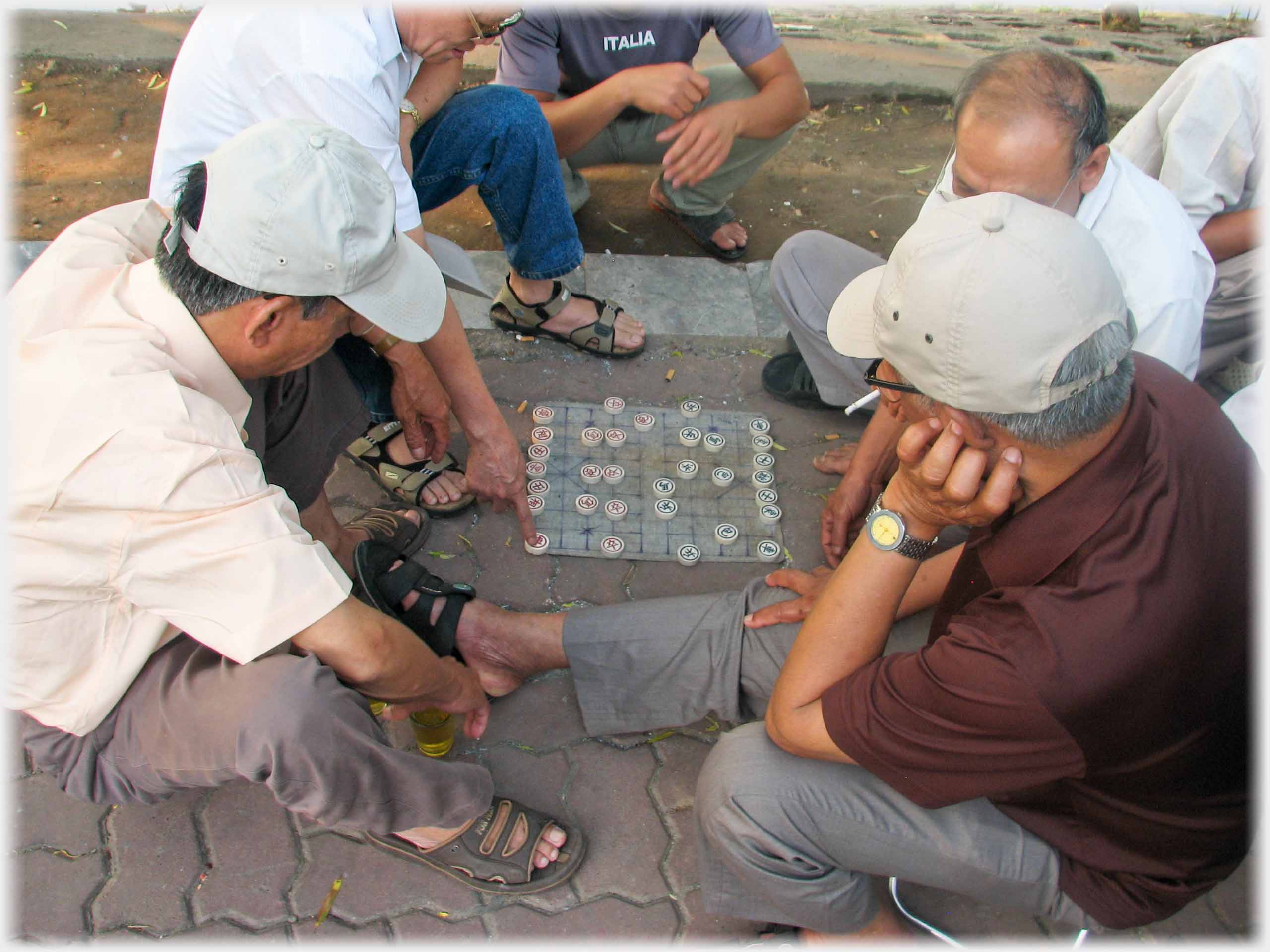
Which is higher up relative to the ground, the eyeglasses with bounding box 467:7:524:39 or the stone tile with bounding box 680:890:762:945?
the eyeglasses with bounding box 467:7:524:39

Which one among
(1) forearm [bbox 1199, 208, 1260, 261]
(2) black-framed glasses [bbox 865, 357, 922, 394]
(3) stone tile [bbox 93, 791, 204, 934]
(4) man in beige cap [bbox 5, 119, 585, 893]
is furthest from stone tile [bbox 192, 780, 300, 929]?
(1) forearm [bbox 1199, 208, 1260, 261]

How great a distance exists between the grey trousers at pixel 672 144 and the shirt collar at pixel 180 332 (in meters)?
2.48

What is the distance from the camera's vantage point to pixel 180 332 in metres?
1.98

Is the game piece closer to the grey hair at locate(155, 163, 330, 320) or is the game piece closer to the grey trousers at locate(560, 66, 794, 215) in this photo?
the grey hair at locate(155, 163, 330, 320)

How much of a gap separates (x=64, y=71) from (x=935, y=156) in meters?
4.96

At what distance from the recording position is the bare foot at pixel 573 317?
3797 millimetres

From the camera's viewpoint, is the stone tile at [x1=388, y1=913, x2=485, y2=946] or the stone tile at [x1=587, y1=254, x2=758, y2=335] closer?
the stone tile at [x1=388, y1=913, x2=485, y2=946]

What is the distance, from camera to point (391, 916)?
92.5 inches

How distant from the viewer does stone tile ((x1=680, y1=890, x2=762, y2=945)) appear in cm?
236

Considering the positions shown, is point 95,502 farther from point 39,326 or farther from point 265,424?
point 265,424

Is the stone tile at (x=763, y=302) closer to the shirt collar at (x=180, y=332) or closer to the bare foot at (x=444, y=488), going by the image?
the bare foot at (x=444, y=488)

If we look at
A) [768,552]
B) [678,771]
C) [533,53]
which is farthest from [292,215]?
[533,53]

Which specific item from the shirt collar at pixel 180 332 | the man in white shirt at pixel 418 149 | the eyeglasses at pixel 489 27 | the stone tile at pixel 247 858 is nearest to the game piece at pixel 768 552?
the man in white shirt at pixel 418 149

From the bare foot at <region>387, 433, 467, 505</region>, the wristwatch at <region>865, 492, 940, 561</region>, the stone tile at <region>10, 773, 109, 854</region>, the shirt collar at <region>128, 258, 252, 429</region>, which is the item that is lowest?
the stone tile at <region>10, 773, 109, 854</region>
